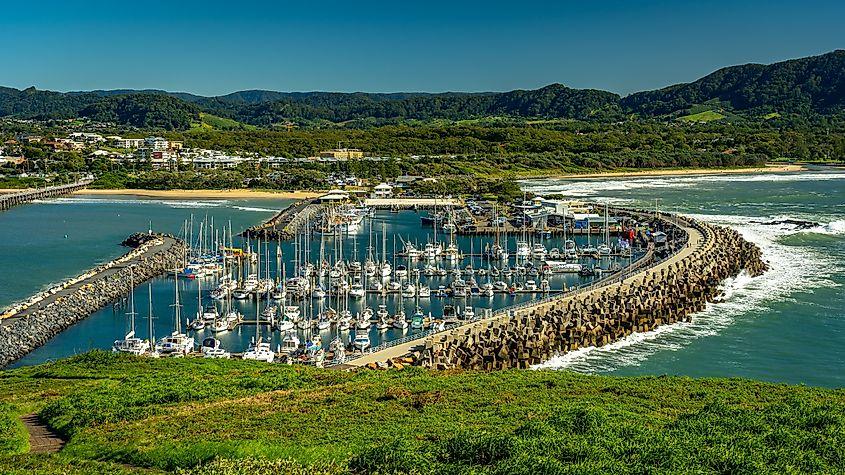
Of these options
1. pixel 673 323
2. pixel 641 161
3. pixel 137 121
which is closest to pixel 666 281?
pixel 673 323

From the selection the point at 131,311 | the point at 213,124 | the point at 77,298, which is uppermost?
the point at 213,124

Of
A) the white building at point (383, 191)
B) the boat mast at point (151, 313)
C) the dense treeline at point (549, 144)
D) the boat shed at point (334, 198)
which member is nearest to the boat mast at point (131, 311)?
the boat mast at point (151, 313)

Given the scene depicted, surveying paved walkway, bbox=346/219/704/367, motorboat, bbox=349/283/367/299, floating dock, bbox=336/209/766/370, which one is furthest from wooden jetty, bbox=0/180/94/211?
floating dock, bbox=336/209/766/370

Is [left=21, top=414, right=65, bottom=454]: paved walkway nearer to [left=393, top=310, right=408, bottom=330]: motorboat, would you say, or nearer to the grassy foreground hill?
the grassy foreground hill

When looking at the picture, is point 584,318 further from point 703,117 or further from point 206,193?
point 703,117

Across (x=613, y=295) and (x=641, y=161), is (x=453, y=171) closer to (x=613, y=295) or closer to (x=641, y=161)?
(x=641, y=161)

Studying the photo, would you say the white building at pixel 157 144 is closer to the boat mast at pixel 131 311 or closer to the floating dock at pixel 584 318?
the boat mast at pixel 131 311

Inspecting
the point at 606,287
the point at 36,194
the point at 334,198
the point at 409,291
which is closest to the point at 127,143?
the point at 36,194
